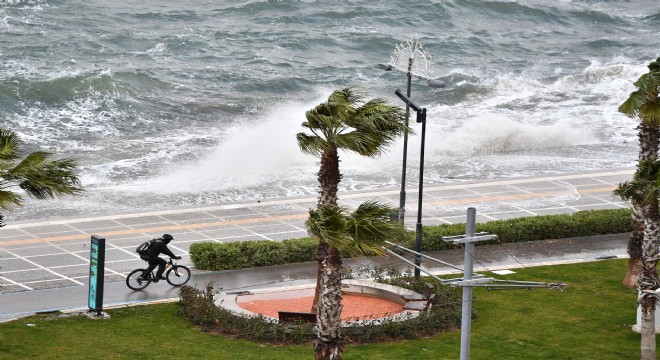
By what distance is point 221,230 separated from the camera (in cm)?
3494

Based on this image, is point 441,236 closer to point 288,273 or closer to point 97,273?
point 288,273

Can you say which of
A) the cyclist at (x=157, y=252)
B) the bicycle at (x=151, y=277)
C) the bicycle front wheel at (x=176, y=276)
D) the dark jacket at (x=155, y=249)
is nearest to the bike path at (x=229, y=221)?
the bicycle at (x=151, y=277)

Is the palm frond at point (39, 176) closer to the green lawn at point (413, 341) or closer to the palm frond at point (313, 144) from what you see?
the green lawn at point (413, 341)

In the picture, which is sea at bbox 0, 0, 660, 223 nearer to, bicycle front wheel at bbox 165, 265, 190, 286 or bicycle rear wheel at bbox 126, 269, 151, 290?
bicycle front wheel at bbox 165, 265, 190, 286

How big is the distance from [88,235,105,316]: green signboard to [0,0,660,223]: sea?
10.5m

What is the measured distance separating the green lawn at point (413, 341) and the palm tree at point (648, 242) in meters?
1.35

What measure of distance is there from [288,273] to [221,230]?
17.0ft

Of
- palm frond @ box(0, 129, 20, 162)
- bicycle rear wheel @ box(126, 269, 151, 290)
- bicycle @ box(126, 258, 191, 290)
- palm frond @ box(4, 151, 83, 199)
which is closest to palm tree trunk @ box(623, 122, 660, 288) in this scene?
bicycle @ box(126, 258, 191, 290)

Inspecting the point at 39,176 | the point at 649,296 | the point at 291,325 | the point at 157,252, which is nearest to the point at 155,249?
the point at 157,252

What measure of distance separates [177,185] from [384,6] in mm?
49640

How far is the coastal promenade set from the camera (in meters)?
28.6

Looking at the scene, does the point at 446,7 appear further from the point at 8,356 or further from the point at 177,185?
the point at 8,356

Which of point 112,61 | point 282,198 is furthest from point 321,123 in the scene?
point 112,61

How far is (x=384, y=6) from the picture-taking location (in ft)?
297
